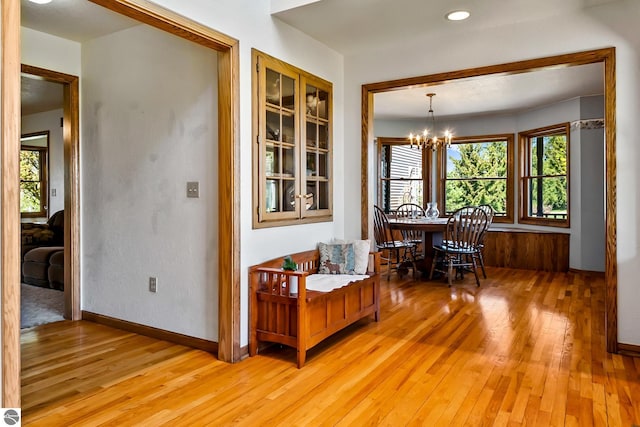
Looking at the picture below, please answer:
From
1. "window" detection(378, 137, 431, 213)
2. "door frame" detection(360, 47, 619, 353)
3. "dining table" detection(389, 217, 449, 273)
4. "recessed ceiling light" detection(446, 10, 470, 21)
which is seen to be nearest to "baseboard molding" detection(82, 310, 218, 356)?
"door frame" detection(360, 47, 619, 353)

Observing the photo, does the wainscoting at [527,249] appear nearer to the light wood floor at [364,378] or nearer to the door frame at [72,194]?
the light wood floor at [364,378]

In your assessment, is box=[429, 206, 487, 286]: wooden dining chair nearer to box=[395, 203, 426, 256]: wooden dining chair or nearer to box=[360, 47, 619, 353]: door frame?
box=[395, 203, 426, 256]: wooden dining chair

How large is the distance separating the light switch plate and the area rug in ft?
→ 6.28

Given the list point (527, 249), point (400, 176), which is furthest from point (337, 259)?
point (400, 176)

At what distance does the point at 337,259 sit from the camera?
3701mm

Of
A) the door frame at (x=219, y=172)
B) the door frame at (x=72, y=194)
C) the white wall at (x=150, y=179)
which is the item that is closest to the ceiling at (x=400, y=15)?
the door frame at (x=219, y=172)

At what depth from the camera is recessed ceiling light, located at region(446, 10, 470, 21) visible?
10.5ft

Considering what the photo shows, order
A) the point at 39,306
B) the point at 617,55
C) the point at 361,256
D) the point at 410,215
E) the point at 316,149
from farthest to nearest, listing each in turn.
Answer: the point at 410,215 < the point at 39,306 < the point at 316,149 < the point at 361,256 < the point at 617,55

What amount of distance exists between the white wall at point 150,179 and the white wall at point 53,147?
3274mm

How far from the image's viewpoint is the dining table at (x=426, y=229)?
543cm

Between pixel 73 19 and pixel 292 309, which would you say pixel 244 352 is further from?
pixel 73 19

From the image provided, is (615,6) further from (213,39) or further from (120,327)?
(120,327)

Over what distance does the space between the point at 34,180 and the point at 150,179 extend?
5.32 meters

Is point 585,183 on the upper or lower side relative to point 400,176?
lower
